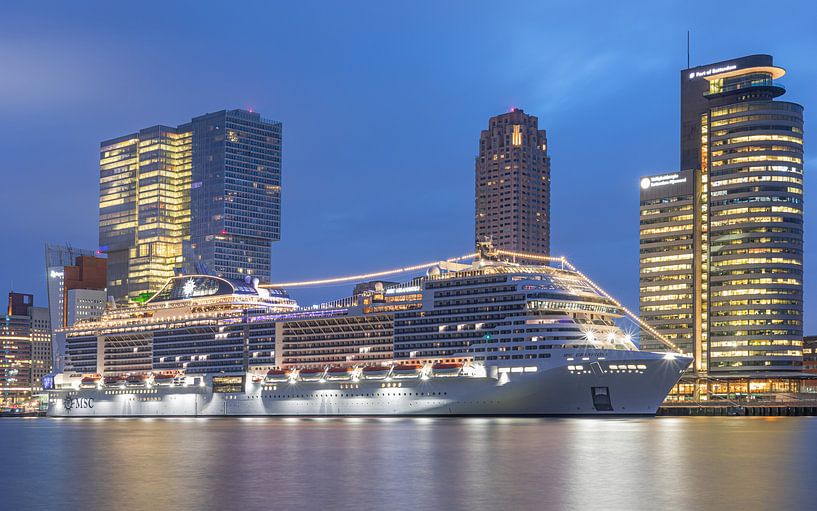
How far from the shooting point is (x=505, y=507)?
1842 inches

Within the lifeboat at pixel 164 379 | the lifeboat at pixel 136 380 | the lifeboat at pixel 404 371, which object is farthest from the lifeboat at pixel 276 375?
the lifeboat at pixel 136 380

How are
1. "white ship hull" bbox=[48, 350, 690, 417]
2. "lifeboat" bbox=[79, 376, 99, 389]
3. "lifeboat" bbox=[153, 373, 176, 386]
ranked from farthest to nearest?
"lifeboat" bbox=[79, 376, 99, 389] < "lifeboat" bbox=[153, 373, 176, 386] < "white ship hull" bbox=[48, 350, 690, 417]

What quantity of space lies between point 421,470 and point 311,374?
81.3 m

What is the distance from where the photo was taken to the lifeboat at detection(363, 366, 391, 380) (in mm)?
132500

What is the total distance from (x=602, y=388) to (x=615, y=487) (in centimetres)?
6437

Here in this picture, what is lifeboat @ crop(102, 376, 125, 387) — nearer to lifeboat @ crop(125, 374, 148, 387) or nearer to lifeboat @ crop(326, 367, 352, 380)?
lifeboat @ crop(125, 374, 148, 387)

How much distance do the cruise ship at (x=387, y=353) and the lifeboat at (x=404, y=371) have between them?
209mm

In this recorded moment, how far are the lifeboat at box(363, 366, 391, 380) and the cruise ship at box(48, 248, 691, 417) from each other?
21 cm

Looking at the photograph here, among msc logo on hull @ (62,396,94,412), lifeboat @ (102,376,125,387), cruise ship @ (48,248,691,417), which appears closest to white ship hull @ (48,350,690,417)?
cruise ship @ (48,248,691,417)

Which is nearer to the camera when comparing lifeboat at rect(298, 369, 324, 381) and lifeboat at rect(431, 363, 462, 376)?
lifeboat at rect(431, 363, 462, 376)

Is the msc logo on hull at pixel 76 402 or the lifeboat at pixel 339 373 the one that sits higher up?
the lifeboat at pixel 339 373

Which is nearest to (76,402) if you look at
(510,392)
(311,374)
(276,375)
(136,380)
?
(136,380)

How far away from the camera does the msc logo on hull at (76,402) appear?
175500 mm

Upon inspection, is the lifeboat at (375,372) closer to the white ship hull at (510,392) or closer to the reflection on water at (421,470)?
the white ship hull at (510,392)
